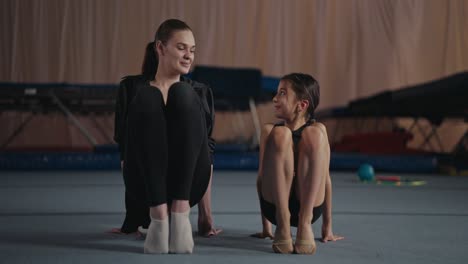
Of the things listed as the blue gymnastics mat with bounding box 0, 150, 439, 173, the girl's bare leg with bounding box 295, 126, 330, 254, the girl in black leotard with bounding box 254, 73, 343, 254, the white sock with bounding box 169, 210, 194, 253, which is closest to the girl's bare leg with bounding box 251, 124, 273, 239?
the girl in black leotard with bounding box 254, 73, 343, 254

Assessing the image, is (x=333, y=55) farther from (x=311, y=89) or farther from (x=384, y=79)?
(x=311, y=89)

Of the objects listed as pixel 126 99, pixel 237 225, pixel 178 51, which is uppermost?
pixel 178 51

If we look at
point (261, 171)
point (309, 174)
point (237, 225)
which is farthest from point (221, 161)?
point (309, 174)

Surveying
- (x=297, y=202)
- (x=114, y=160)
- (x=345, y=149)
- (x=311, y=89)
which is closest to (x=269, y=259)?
(x=297, y=202)

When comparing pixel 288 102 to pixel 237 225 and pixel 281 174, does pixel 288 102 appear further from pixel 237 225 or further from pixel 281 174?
pixel 237 225

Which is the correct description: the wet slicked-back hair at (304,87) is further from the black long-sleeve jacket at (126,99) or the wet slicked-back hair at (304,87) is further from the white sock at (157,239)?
the white sock at (157,239)

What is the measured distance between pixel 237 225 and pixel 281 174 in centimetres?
59

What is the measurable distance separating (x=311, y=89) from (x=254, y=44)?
5.86 m

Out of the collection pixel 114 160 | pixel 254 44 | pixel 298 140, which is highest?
pixel 254 44

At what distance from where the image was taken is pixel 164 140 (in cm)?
146

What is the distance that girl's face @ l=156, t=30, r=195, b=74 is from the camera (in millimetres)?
1539

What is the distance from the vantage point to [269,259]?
145 centimetres

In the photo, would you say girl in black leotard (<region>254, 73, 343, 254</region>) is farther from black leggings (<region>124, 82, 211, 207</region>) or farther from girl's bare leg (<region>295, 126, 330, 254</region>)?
black leggings (<region>124, 82, 211, 207</region>)

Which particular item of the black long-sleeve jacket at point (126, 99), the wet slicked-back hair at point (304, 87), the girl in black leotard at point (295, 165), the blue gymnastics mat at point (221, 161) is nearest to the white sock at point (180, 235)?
the girl in black leotard at point (295, 165)
